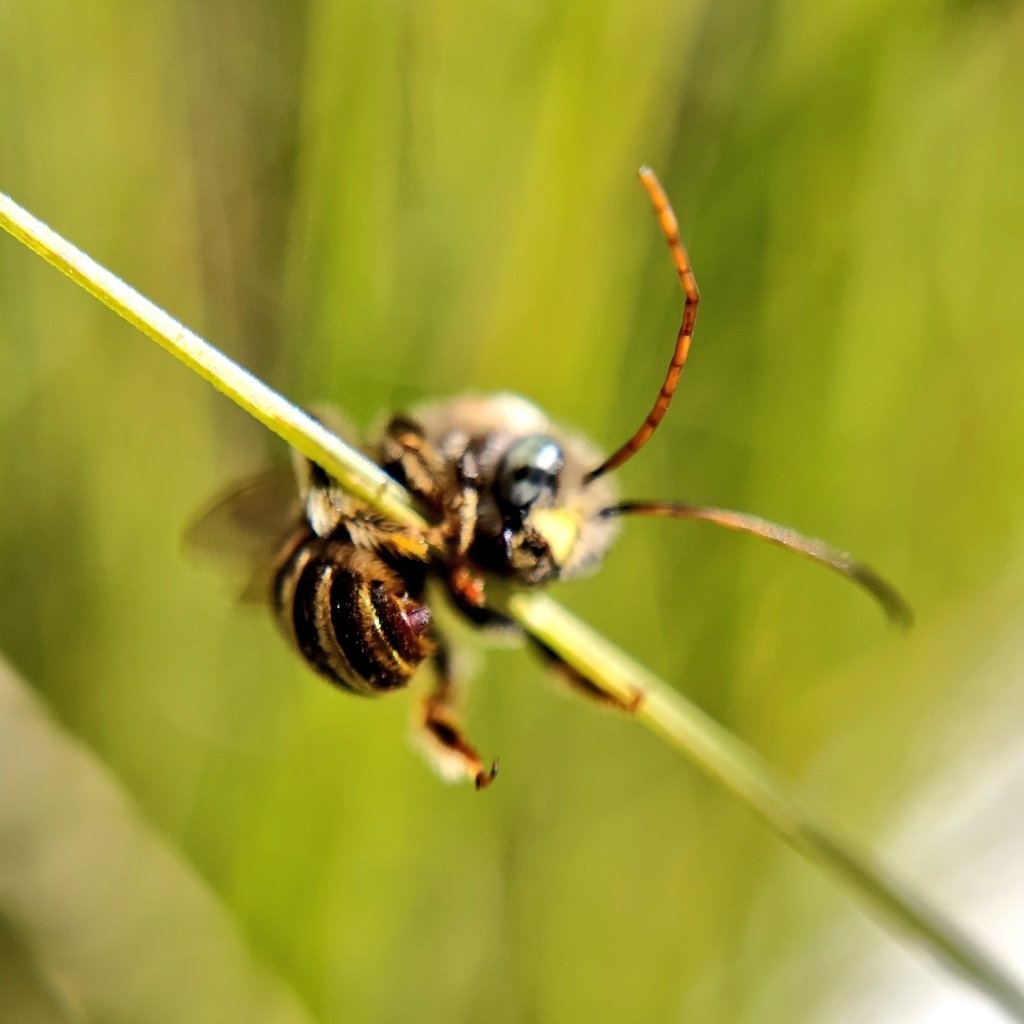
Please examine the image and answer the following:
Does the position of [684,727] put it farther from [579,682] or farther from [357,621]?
[357,621]

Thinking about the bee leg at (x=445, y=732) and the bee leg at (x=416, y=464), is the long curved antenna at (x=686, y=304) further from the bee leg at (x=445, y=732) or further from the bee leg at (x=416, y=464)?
the bee leg at (x=445, y=732)

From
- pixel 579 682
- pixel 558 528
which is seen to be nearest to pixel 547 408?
pixel 579 682

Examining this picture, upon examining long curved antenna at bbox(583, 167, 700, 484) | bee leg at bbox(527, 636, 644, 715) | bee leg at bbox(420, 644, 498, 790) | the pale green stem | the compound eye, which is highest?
long curved antenna at bbox(583, 167, 700, 484)

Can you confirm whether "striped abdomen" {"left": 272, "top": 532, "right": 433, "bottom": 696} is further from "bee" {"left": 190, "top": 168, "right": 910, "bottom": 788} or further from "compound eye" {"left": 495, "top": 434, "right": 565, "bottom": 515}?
"compound eye" {"left": 495, "top": 434, "right": 565, "bottom": 515}

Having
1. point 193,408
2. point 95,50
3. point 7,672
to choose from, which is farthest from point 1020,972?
point 95,50

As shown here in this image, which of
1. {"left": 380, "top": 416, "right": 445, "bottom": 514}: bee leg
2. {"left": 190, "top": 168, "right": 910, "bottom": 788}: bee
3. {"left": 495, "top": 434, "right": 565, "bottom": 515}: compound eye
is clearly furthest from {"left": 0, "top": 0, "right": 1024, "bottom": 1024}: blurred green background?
{"left": 495, "top": 434, "right": 565, "bottom": 515}: compound eye

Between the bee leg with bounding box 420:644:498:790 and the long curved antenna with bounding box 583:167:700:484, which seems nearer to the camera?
the long curved antenna with bounding box 583:167:700:484

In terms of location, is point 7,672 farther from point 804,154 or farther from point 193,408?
point 804,154

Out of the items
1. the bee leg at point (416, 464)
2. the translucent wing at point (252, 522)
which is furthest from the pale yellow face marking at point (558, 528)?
the translucent wing at point (252, 522)
